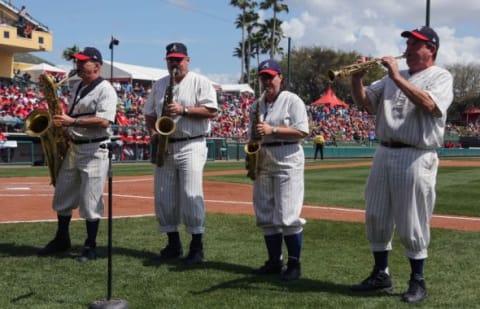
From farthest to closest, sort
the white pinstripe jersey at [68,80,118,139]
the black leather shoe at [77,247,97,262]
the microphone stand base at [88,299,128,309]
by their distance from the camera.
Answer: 1. the white pinstripe jersey at [68,80,118,139]
2. the black leather shoe at [77,247,97,262]
3. the microphone stand base at [88,299,128,309]

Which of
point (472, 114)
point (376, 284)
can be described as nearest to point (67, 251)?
point (376, 284)

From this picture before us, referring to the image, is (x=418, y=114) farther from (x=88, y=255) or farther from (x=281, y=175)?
(x=88, y=255)

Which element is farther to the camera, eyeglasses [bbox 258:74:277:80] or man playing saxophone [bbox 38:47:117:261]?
man playing saxophone [bbox 38:47:117:261]

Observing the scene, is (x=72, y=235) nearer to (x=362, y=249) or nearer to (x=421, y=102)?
(x=362, y=249)

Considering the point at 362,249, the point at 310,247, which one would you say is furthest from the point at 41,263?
the point at 362,249

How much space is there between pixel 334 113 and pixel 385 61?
5217 cm

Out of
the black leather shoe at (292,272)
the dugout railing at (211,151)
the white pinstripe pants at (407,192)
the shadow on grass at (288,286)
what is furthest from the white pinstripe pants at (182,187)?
the dugout railing at (211,151)

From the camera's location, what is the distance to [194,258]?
21.0 ft

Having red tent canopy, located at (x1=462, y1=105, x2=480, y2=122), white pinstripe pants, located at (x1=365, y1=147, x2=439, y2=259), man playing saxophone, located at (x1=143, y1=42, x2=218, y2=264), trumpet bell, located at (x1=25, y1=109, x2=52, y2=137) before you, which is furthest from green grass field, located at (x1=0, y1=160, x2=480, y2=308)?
red tent canopy, located at (x1=462, y1=105, x2=480, y2=122)

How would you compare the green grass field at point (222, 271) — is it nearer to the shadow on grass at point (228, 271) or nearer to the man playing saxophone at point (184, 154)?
the shadow on grass at point (228, 271)

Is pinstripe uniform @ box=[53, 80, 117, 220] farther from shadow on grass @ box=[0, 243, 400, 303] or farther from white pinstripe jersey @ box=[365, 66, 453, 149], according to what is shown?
white pinstripe jersey @ box=[365, 66, 453, 149]

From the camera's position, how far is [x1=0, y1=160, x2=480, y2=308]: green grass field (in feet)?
16.4

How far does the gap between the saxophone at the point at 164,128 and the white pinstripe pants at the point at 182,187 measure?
9 cm

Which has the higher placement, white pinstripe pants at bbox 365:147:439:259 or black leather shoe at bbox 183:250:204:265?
white pinstripe pants at bbox 365:147:439:259
